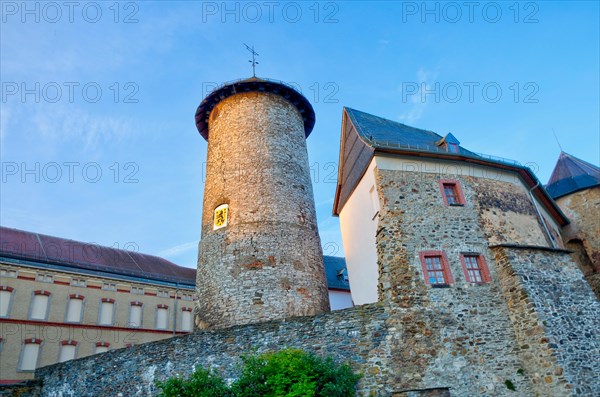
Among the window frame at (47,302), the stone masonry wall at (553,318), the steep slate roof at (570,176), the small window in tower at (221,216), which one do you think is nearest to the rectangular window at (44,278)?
the window frame at (47,302)

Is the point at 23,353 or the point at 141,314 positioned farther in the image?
the point at 141,314

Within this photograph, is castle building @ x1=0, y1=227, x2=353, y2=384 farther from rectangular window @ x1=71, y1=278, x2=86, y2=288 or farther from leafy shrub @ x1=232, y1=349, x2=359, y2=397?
leafy shrub @ x1=232, y1=349, x2=359, y2=397

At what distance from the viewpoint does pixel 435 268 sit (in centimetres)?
1191

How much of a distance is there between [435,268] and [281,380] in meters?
5.50

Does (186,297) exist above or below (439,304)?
above

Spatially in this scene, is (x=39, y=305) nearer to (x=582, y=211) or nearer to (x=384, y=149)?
(x=384, y=149)

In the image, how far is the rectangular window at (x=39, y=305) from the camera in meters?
20.9

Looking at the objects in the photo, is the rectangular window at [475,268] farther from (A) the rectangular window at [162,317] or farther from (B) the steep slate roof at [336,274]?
(A) the rectangular window at [162,317]

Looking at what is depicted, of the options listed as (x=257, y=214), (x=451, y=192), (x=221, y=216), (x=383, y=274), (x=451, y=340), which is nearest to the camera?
(x=451, y=340)

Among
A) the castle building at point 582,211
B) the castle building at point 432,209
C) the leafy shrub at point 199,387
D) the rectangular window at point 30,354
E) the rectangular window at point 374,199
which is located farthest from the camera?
the rectangular window at point 30,354

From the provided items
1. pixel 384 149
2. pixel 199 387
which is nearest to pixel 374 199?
pixel 384 149

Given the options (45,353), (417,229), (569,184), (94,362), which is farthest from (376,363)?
(45,353)

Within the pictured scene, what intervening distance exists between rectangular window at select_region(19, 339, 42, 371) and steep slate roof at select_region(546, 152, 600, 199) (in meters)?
27.0

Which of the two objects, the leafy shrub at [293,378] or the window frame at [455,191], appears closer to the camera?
the leafy shrub at [293,378]
